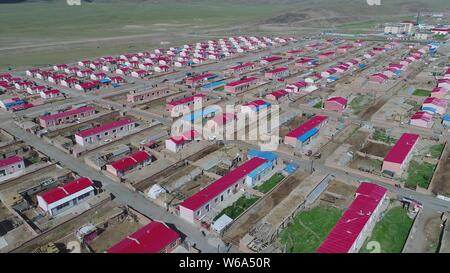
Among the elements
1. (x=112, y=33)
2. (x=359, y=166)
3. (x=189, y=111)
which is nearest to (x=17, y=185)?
(x=189, y=111)

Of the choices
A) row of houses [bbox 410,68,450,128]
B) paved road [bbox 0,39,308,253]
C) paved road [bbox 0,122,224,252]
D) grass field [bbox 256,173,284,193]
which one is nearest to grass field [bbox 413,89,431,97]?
row of houses [bbox 410,68,450,128]

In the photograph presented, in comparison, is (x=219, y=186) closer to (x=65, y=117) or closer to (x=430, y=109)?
(x=65, y=117)

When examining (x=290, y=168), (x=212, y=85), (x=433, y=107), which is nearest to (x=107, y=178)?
(x=290, y=168)

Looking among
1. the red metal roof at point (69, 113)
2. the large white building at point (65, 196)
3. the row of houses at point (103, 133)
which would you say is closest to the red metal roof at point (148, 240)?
the large white building at point (65, 196)

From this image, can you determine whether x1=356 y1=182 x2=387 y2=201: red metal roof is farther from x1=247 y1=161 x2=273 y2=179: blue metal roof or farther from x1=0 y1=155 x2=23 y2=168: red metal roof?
x1=0 y1=155 x2=23 y2=168: red metal roof

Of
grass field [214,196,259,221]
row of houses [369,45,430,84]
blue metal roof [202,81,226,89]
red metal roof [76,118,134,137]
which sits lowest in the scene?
grass field [214,196,259,221]
